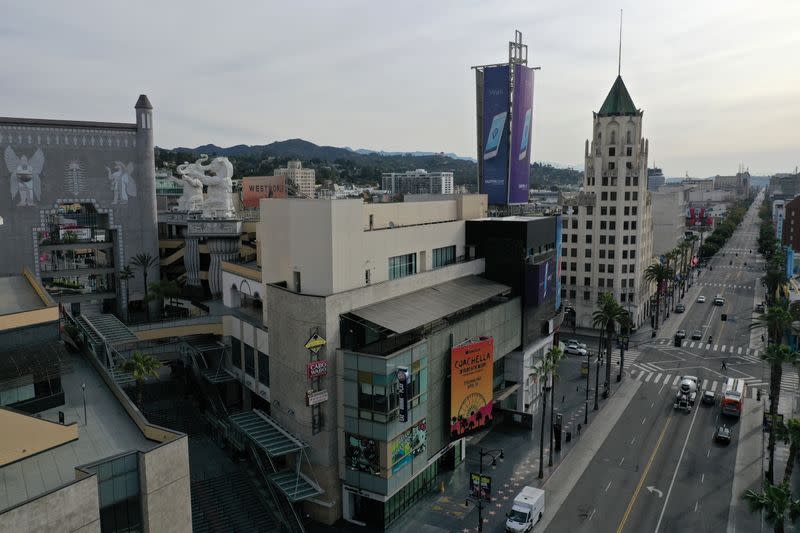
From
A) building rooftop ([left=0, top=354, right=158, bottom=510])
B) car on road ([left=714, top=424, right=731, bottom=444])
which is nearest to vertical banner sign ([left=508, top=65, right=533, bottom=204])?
car on road ([left=714, top=424, right=731, bottom=444])

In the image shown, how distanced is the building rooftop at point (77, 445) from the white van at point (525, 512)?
86.6ft

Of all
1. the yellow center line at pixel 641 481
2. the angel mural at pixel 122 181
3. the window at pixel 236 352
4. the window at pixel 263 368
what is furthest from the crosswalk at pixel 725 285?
the angel mural at pixel 122 181

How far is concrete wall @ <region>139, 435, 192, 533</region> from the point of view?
31.0 m

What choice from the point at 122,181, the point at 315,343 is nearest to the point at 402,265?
the point at 315,343

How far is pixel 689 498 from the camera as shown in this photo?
50.1 meters

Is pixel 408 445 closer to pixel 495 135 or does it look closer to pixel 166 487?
pixel 166 487

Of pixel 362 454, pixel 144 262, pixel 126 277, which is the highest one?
pixel 144 262

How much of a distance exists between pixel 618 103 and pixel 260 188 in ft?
257

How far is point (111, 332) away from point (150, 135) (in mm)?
43387

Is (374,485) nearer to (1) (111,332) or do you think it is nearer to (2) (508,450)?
(2) (508,450)

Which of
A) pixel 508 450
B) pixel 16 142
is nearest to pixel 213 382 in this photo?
pixel 508 450

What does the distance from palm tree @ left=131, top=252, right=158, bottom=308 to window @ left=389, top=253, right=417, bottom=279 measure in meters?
48.5

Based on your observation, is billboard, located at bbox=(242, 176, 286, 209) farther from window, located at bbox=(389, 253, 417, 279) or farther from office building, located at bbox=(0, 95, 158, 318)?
window, located at bbox=(389, 253, 417, 279)

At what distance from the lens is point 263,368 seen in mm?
51938
